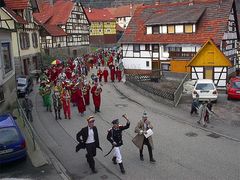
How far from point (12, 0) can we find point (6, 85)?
52.7 feet

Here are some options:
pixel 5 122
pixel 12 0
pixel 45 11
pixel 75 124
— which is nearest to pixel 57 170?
pixel 5 122

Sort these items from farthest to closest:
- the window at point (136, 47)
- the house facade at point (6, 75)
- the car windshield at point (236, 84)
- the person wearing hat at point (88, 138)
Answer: the window at point (136, 47) → the car windshield at point (236, 84) → the house facade at point (6, 75) → the person wearing hat at point (88, 138)

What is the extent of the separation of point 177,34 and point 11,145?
27.1m

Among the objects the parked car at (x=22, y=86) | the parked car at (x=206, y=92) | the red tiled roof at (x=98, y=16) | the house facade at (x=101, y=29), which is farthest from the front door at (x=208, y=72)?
the red tiled roof at (x=98, y=16)

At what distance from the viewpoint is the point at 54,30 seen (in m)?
47.3

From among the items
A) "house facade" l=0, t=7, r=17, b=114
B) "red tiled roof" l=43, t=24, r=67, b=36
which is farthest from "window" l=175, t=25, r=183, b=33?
"house facade" l=0, t=7, r=17, b=114

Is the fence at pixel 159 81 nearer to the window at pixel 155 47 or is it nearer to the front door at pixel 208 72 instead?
the front door at pixel 208 72

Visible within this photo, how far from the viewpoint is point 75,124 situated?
16.6m

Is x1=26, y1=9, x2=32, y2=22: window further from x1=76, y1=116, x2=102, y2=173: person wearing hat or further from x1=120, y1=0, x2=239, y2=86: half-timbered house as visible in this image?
x1=76, y1=116, x2=102, y2=173: person wearing hat

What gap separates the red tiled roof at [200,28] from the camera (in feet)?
104

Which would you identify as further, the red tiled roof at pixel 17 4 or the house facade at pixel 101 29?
the house facade at pixel 101 29

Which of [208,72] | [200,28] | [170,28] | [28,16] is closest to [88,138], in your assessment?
[208,72]

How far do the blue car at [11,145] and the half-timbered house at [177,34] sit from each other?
69.7 feet

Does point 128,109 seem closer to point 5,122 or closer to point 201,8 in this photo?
point 5,122
